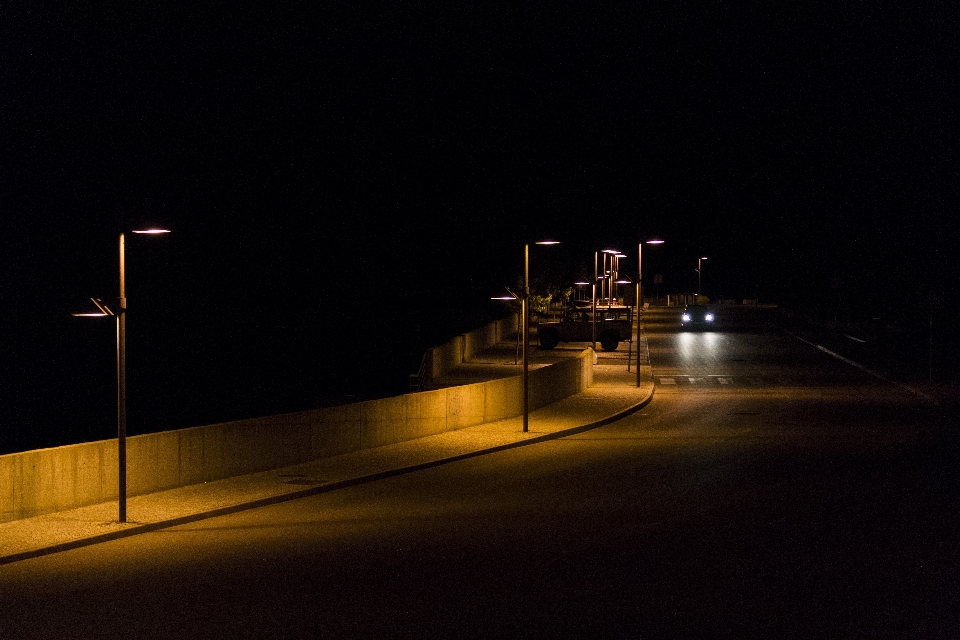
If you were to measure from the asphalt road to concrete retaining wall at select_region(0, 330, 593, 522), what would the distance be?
207cm

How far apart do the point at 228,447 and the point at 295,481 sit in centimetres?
142

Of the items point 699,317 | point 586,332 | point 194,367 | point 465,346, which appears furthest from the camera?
point 699,317

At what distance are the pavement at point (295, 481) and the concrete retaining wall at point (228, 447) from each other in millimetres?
236

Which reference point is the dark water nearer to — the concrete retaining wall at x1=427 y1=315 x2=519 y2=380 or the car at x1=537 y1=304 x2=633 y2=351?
the concrete retaining wall at x1=427 y1=315 x2=519 y2=380

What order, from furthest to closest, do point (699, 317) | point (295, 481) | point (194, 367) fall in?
1. point (699, 317)
2. point (194, 367)
3. point (295, 481)

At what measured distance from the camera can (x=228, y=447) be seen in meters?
19.8

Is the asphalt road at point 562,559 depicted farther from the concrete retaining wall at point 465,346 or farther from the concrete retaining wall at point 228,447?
the concrete retaining wall at point 465,346

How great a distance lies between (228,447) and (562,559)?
9.01m

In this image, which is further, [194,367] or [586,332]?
[194,367]

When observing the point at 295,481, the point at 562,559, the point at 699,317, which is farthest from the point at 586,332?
the point at 562,559

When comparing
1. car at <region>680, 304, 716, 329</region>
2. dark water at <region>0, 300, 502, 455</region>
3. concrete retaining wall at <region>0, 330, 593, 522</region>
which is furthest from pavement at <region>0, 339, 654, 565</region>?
car at <region>680, 304, 716, 329</region>

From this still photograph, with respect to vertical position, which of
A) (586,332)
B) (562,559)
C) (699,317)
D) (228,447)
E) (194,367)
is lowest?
(194,367)

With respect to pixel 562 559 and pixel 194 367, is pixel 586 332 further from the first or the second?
pixel 562 559

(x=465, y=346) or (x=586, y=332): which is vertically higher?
(x=586, y=332)
